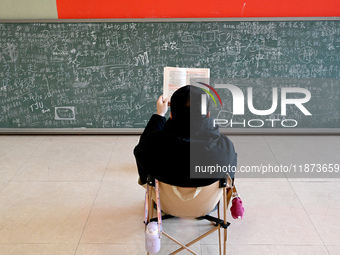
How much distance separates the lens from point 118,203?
3.10 metres

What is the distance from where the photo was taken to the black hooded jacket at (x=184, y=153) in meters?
2.12

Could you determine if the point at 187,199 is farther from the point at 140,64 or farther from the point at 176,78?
the point at 140,64

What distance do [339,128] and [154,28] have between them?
2.38 metres

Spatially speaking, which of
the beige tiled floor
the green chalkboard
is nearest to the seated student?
the beige tiled floor

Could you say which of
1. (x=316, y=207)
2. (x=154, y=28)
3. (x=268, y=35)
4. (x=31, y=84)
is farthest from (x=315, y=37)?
(x=31, y=84)

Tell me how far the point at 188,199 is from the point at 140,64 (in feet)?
7.57

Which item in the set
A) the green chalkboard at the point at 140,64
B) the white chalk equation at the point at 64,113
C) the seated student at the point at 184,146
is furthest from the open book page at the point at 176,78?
the white chalk equation at the point at 64,113

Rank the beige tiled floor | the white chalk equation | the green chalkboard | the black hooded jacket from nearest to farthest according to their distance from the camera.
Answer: the black hooded jacket < the beige tiled floor < the green chalkboard < the white chalk equation

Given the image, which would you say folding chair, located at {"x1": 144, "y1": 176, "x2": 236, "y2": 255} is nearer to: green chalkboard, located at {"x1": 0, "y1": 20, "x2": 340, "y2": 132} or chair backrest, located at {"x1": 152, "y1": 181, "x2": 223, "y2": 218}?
chair backrest, located at {"x1": 152, "y1": 181, "x2": 223, "y2": 218}

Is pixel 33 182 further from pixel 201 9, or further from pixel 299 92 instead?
pixel 299 92

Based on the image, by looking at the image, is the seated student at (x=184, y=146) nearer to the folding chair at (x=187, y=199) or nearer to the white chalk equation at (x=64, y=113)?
the folding chair at (x=187, y=199)

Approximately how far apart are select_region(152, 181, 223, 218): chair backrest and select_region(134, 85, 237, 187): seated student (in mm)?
59

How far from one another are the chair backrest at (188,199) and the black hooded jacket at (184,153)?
6 centimetres

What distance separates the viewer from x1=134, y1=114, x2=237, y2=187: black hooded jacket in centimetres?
212
